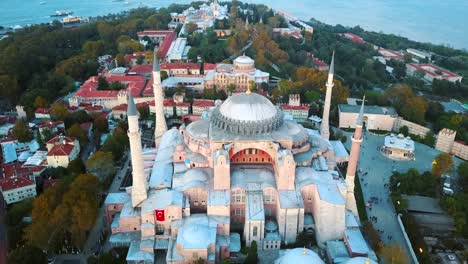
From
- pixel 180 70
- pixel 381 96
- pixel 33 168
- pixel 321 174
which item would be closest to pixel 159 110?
pixel 33 168

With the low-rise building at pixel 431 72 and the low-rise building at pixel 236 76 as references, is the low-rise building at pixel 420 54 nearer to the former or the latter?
the low-rise building at pixel 431 72

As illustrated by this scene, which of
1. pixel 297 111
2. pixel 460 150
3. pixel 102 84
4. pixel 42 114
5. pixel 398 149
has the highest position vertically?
pixel 102 84

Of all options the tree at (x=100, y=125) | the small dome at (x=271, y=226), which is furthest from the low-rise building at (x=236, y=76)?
the small dome at (x=271, y=226)

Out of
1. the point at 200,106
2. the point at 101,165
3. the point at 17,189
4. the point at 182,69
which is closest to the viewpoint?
the point at 17,189

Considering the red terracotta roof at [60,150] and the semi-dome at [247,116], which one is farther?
the red terracotta roof at [60,150]

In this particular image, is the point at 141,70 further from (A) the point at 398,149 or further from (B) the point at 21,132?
(A) the point at 398,149

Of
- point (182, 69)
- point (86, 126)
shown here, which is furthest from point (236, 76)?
point (86, 126)

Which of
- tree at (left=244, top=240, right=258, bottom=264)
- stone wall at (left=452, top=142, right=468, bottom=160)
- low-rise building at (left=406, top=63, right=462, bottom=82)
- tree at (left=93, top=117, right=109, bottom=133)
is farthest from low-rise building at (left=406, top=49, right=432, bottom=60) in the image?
tree at (left=244, top=240, right=258, bottom=264)
